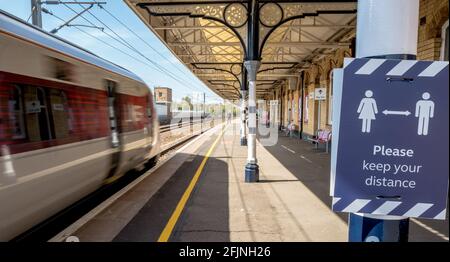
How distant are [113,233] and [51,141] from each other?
5.03ft

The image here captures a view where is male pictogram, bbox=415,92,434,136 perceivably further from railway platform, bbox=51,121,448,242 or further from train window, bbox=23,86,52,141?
train window, bbox=23,86,52,141

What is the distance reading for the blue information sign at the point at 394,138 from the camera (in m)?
1.79

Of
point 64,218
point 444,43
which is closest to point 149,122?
point 64,218

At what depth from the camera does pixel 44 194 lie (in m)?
4.38

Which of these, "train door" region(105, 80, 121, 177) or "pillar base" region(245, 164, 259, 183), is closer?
"train door" region(105, 80, 121, 177)

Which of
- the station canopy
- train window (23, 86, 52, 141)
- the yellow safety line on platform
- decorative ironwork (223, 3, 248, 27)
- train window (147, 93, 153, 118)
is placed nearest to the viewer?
train window (23, 86, 52, 141)

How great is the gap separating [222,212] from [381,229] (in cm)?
393

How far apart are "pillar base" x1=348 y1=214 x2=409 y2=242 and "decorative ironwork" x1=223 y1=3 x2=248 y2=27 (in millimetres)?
Result: 8304

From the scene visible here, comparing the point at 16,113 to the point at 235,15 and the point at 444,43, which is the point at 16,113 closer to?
the point at 235,15

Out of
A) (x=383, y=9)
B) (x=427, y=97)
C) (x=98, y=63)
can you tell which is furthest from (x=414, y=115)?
(x=98, y=63)

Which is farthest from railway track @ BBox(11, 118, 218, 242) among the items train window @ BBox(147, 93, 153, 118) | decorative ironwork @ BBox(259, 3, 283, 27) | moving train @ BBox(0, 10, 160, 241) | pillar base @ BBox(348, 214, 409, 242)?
decorative ironwork @ BBox(259, 3, 283, 27)

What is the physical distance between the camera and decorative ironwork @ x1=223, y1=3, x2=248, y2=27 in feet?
31.2

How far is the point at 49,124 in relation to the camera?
15.0 ft

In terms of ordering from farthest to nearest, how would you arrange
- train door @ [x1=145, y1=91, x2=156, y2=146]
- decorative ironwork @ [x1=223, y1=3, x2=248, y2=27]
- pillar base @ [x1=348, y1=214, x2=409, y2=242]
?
train door @ [x1=145, y1=91, x2=156, y2=146], decorative ironwork @ [x1=223, y1=3, x2=248, y2=27], pillar base @ [x1=348, y1=214, x2=409, y2=242]
